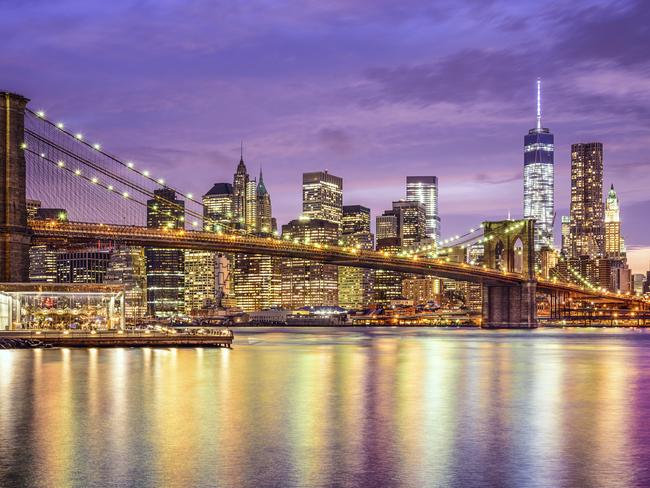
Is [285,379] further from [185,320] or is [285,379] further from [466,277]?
[185,320]

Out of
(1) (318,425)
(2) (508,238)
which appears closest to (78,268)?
(2) (508,238)

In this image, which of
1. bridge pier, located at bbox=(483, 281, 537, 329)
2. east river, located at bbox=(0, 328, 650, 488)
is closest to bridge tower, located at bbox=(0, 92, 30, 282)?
east river, located at bbox=(0, 328, 650, 488)

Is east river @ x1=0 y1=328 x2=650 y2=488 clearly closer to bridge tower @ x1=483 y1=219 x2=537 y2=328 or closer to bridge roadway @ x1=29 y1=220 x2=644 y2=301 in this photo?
Answer: bridge roadway @ x1=29 y1=220 x2=644 y2=301

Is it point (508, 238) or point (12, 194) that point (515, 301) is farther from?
point (12, 194)

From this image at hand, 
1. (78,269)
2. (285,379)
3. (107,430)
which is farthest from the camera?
(78,269)

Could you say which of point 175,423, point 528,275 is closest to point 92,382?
point 175,423
